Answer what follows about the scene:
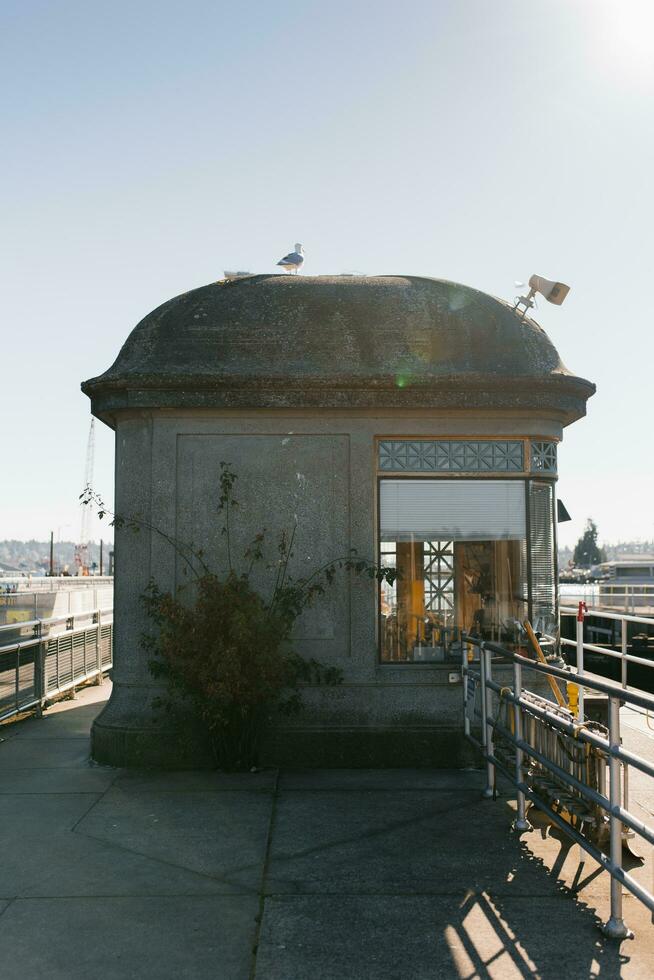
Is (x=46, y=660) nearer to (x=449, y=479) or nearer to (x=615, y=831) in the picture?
(x=449, y=479)

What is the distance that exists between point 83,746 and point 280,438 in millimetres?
3990

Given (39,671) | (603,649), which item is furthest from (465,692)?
(39,671)

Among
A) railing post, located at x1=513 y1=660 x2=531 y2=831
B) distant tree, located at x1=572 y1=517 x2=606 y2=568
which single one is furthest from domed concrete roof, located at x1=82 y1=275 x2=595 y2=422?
distant tree, located at x1=572 y1=517 x2=606 y2=568

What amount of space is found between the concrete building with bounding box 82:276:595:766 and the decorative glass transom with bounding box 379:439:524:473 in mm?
14

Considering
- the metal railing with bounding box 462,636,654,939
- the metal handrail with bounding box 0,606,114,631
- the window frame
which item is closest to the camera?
the metal railing with bounding box 462,636,654,939

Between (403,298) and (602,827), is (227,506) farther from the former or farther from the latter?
(602,827)

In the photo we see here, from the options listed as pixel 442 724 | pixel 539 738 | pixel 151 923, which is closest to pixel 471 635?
pixel 442 724

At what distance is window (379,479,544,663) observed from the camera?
921 cm

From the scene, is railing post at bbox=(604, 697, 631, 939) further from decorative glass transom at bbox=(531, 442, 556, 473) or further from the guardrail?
the guardrail

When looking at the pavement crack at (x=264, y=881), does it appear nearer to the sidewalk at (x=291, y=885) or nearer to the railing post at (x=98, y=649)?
the sidewalk at (x=291, y=885)

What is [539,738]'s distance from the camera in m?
A: 6.56

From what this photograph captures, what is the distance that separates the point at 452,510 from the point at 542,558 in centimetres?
108

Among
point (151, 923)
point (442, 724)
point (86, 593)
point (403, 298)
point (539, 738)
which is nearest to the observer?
point (151, 923)

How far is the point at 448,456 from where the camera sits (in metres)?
9.27
